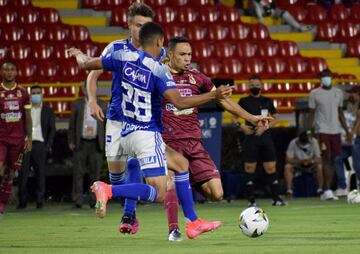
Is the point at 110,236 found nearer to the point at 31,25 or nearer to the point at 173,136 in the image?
the point at 173,136

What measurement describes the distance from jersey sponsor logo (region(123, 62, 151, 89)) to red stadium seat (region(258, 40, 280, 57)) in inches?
651

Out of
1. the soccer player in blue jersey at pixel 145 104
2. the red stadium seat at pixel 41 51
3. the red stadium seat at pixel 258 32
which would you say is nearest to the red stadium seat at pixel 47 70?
the red stadium seat at pixel 41 51

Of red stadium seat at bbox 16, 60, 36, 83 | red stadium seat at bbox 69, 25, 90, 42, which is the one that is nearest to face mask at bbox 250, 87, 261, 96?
red stadium seat at bbox 16, 60, 36, 83

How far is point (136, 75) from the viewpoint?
419 inches

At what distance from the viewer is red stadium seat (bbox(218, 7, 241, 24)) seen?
2805 cm

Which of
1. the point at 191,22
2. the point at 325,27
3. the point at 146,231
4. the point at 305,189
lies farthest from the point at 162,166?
the point at 325,27

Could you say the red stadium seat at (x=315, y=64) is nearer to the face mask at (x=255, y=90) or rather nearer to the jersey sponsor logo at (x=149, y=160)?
the face mask at (x=255, y=90)

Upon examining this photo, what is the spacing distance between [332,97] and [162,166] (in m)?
11.1

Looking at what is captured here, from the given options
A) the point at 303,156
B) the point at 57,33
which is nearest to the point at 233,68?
the point at 57,33

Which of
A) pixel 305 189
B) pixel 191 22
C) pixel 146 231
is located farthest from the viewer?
pixel 191 22

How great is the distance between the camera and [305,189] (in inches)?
907

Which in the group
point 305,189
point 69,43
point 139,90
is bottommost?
point 305,189

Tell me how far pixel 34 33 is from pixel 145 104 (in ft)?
48.1

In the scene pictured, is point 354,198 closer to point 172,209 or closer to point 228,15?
point 172,209
